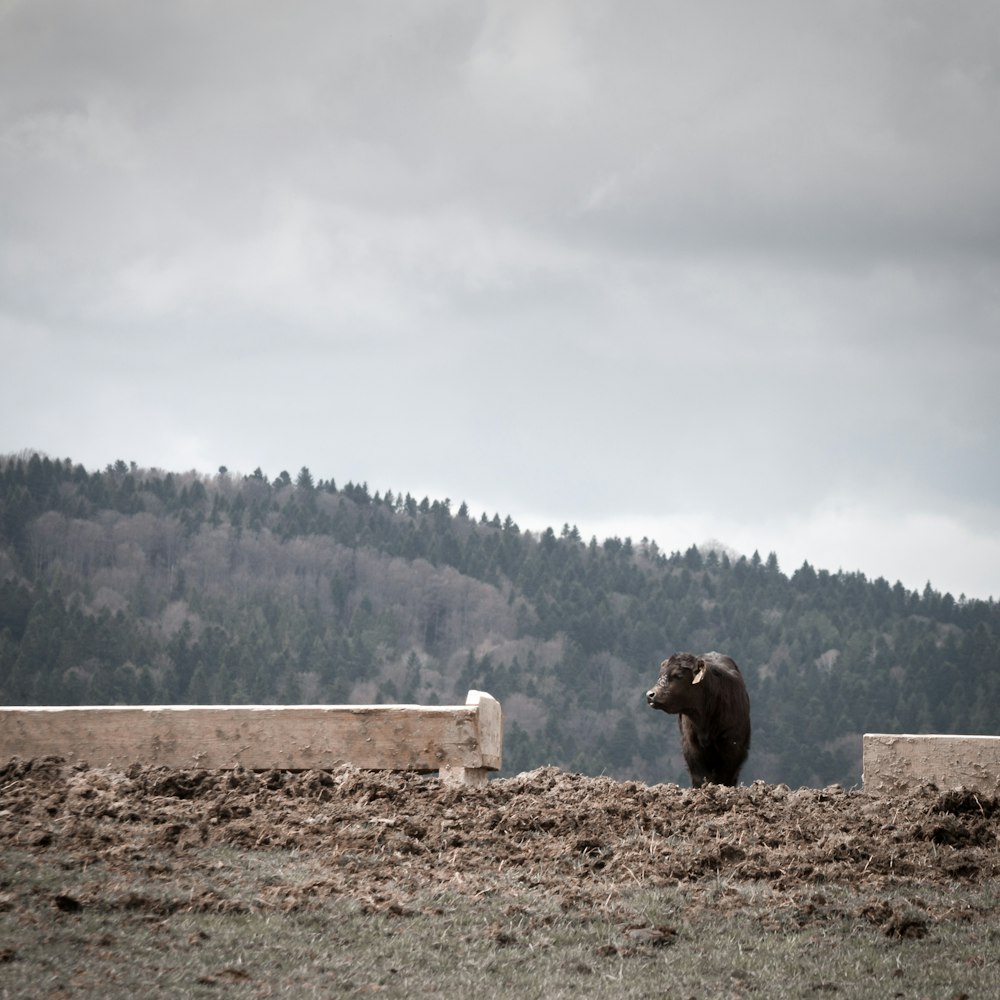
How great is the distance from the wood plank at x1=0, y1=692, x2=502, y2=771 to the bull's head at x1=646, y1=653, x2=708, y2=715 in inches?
113

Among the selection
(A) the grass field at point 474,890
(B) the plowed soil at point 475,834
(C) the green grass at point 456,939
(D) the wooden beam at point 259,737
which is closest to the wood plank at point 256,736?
(D) the wooden beam at point 259,737

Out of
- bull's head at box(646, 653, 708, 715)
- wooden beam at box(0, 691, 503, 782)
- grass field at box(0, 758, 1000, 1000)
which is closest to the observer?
grass field at box(0, 758, 1000, 1000)

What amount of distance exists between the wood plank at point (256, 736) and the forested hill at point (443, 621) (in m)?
60.6

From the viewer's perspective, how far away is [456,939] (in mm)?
5297

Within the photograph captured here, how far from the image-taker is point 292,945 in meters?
5.10

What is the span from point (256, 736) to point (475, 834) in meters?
2.29

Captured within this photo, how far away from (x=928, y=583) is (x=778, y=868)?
113254mm

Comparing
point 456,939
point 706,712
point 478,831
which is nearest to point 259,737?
point 478,831

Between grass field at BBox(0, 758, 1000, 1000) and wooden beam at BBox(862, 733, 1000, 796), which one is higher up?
wooden beam at BBox(862, 733, 1000, 796)

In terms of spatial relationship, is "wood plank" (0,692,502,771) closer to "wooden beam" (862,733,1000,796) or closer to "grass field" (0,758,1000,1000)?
"grass field" (0,758,1000,1000)

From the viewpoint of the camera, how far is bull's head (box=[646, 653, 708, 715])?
1121 centimetres

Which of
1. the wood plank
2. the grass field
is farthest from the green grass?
the wood plank

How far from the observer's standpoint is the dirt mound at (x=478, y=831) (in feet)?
20.2

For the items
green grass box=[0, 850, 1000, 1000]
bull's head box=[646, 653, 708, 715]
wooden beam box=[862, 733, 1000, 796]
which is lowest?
green grass box=[0, 850, 1000, 1000]
